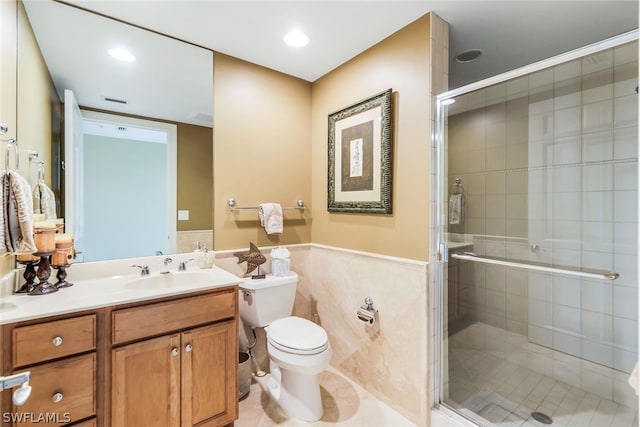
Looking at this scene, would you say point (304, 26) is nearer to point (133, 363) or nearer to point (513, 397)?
point (133, 363)

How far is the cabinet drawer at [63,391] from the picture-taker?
1140 mm

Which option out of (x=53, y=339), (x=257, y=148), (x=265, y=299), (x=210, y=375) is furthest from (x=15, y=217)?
(x=257, y=148)

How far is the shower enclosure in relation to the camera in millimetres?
1705

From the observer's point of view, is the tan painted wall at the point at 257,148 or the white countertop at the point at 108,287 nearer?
the white countertop at the point at 108,287

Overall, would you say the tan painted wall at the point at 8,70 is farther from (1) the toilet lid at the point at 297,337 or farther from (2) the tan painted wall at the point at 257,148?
(1) the toilet lid at the point at 297,337

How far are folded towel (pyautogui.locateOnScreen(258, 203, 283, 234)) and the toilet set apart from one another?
341 millimetres

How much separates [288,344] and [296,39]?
73.2 inches

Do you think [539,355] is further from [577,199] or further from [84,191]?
[84,191]

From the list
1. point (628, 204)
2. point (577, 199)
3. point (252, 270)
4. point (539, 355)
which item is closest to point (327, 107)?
point (252, 270)

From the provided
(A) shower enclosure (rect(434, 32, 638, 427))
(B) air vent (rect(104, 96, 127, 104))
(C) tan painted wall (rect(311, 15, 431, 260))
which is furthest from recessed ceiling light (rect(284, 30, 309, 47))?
(B) air vent (rect(104, 96, 127, 104))

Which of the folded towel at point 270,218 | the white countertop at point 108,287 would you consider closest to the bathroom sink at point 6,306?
the white countertop at point 108,287

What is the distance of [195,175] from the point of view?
204cm

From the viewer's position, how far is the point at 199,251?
2.01m

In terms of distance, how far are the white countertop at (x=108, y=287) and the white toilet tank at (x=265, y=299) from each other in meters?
Result: 0.26
